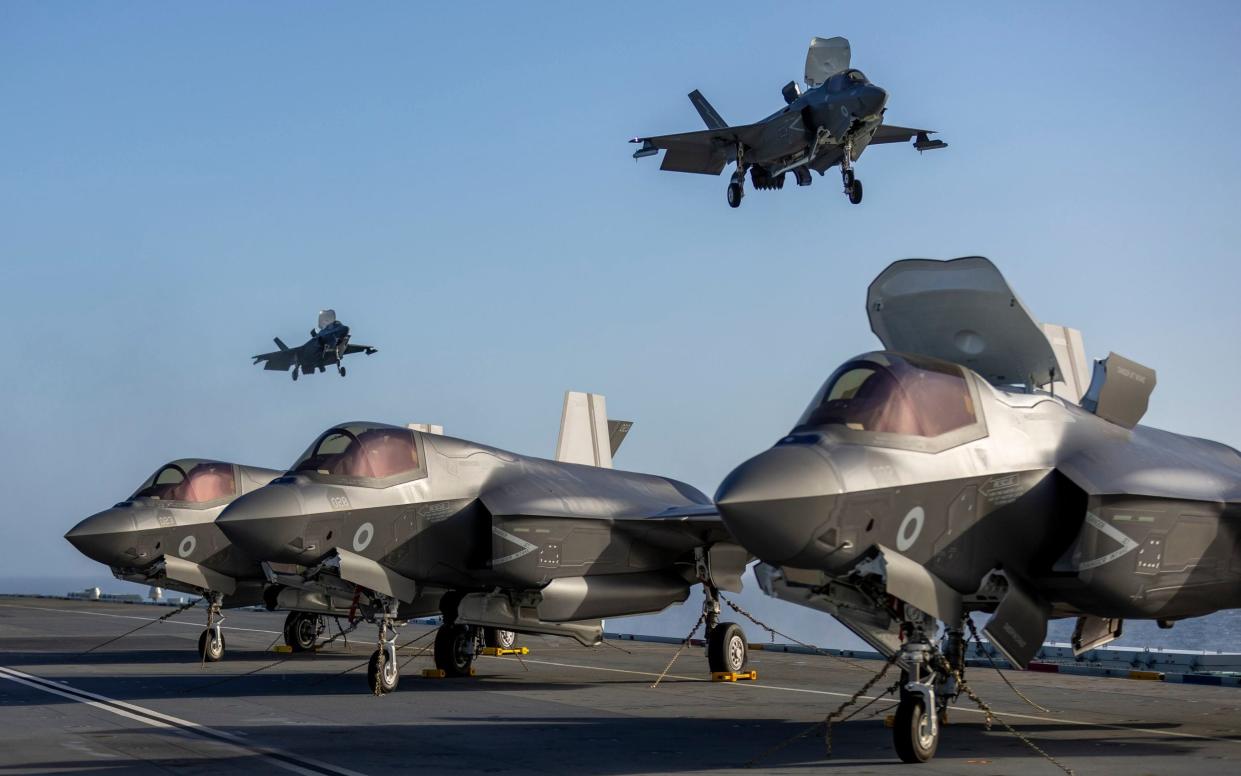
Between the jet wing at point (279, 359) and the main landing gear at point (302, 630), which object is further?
the jet wing at point (279, 359)

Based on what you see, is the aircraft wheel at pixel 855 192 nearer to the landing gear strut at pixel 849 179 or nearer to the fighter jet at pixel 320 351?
the landing gear strut at pixel 849 179

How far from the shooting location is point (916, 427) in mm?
10797

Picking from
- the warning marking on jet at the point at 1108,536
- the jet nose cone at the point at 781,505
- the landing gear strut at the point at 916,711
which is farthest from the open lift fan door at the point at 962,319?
the landing gear strut at the point at 916,711

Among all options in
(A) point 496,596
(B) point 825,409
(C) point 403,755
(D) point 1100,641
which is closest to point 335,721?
(C) point 403,755

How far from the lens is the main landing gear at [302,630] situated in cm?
2569

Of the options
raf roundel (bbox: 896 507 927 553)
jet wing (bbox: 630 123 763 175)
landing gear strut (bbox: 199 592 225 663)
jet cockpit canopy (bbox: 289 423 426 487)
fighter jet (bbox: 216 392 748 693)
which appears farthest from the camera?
jet wing (bbox: 630 123 763 175)

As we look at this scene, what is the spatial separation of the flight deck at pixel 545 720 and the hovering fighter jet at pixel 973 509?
47.4 inches

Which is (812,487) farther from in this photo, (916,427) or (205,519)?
(205,519)

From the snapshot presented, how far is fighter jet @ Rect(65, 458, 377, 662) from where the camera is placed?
23.2 metres

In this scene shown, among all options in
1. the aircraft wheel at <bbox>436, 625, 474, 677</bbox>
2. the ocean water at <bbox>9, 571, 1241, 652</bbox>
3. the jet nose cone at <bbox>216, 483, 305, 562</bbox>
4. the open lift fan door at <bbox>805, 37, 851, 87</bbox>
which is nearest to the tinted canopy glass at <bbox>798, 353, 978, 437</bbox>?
the jet nose cone at <bbox>216, 483, 305, 562</bbox>

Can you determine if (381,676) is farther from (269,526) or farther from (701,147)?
(701,147)

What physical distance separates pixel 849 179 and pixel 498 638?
17396 mm

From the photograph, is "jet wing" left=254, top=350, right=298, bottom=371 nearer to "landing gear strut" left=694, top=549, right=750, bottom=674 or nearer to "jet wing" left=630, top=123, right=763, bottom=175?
"jet wing" left=630, top=123, right=763, bottom=175

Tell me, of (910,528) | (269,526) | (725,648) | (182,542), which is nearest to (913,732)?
(910,528)
